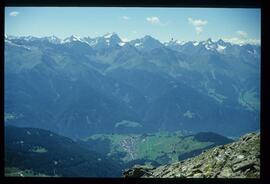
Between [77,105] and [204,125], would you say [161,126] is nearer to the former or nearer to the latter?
[204,125]

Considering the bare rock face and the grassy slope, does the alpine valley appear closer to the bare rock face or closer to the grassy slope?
the grassy slope

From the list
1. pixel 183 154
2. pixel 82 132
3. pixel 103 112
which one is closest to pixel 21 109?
pixel 82 132

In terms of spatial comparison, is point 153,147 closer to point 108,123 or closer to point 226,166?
point 108,123

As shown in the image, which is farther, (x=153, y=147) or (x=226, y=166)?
(x=153, y=147)

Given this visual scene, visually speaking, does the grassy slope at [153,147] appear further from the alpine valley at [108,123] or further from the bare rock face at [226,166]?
the bare rock face at [226,166]

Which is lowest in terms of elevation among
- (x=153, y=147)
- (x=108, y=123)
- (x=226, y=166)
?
(x=226, y=166)

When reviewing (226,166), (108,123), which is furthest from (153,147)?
(226,166)

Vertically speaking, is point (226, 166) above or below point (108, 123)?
below

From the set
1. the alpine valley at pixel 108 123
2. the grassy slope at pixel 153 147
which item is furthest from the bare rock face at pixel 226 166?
the grassy slope at pixel 153 147
